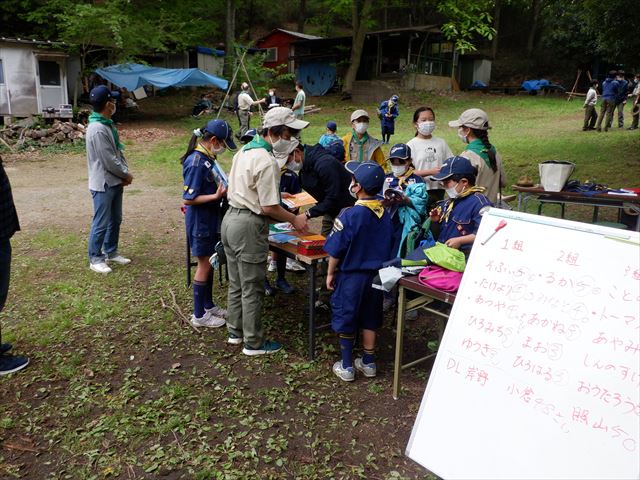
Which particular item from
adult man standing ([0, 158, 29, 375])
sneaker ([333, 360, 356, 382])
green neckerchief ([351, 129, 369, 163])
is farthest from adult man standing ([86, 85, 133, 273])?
sneaker ([333, 360, 356, 382])

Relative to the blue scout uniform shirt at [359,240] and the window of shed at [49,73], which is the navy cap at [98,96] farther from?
the window of shed at [49,73]

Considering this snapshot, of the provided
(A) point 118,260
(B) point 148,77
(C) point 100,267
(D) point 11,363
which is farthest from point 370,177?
(B) point 148,77

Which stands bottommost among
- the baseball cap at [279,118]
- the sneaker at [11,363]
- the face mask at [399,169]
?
the sneaker at [11,363]

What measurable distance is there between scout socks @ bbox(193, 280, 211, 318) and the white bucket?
→ 3669 mm

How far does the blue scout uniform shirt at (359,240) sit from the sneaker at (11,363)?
252 centimetres

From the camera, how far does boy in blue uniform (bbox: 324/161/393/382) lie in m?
3.45

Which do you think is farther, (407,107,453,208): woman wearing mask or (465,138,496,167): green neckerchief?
(407,107,453,208): woman wearing mask

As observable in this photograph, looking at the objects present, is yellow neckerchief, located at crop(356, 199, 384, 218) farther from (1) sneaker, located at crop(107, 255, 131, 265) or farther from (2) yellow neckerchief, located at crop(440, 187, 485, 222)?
(1) sneaker, located at crop(107, 255, 131, 265)

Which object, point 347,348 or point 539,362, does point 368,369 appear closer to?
point 347,348

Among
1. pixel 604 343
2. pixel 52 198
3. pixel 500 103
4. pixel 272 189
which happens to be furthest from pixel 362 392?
pixel 500 103

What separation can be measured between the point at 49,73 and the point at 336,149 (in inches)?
708

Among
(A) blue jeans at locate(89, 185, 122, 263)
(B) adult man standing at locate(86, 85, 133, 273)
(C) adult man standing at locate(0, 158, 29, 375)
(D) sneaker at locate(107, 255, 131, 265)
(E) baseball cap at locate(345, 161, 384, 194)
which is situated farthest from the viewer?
(D) sneaker at locate(107, 255, 131, 265)

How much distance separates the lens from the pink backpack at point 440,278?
288 centimetres

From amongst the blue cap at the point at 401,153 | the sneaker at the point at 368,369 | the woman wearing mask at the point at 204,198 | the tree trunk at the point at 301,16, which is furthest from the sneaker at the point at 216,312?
the tree trunk at the point at 301,16
